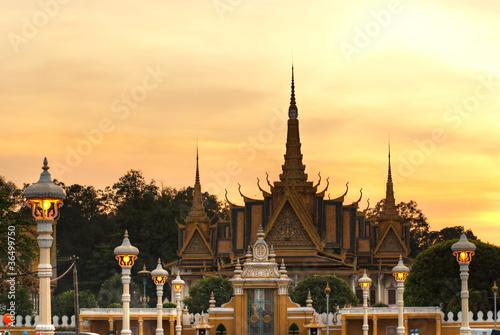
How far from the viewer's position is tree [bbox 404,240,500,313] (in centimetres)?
5831

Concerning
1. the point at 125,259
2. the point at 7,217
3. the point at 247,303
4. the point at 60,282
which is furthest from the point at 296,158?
the point at 125,259

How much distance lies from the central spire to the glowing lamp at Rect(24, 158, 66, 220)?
60957 mm

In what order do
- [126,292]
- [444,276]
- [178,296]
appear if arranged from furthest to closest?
[444,276]
[178,296]
[126,292]

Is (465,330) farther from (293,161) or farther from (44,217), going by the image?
(293,161)

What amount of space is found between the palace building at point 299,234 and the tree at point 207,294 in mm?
9133

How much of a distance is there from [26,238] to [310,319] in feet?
50.4

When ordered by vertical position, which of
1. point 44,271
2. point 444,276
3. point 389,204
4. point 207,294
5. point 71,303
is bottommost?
point 71,303

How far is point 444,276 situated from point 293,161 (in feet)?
80.8

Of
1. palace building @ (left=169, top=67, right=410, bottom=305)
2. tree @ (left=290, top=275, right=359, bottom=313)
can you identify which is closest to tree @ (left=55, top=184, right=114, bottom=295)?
palace building @ (left=169, top=67, right=410, bottom=305)

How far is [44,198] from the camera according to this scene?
19844 millimetres

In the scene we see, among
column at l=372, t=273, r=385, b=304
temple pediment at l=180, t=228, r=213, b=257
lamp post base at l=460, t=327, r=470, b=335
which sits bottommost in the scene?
lamp post base at l=460, t=327, r=470, b=335

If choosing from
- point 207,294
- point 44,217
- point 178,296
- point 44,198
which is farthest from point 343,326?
point 44,198

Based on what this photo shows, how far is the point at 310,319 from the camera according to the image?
54.4 m

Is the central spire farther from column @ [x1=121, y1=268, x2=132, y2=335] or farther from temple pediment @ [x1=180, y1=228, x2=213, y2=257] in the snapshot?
column @ [x1=121, y1=268, x2=132, y2=335]
